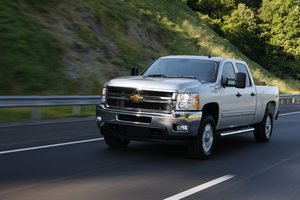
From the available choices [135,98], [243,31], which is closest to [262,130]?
[135,98]

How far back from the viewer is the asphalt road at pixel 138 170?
512cm

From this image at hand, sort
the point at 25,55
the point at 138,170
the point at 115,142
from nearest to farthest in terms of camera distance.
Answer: the point at 138,170 < the point at 115,142 < the point at 25,55

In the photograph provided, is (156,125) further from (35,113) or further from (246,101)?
(35,113)

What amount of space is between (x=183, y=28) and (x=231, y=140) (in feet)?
89.6

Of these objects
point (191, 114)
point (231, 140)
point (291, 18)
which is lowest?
point (231, 140)

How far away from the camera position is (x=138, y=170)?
249 inches

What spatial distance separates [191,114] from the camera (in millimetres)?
6891

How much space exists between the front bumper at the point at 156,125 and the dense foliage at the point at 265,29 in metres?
56.3

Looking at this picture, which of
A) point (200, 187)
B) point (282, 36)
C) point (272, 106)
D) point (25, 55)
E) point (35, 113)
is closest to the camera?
point (200, 187)

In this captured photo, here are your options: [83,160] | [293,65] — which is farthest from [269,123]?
[293,65]

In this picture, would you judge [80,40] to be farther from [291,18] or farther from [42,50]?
[291,18]

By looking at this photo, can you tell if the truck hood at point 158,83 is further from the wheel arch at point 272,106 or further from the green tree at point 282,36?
the green tree at point 282,36

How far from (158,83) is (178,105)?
55 cm

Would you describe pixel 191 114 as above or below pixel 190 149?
above
